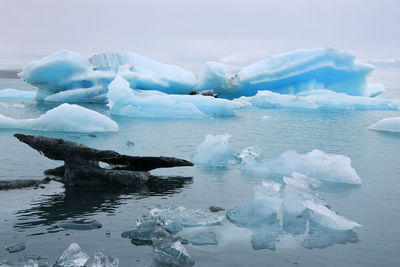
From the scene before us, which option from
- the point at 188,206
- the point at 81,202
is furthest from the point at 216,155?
the point at 81,202

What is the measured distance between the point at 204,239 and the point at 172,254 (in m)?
0.48

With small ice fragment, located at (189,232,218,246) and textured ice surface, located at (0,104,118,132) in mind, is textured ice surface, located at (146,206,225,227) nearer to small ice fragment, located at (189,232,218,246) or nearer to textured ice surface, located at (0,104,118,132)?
small ice fragment, located at (189,232,218,246)

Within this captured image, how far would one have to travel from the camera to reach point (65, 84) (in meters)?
20.3

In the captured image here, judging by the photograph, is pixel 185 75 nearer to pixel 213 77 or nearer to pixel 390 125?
pixel 213 77

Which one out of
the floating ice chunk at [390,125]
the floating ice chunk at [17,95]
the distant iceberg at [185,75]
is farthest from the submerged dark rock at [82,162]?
the floating ice chunk at [17,95]

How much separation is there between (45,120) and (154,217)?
735 cm

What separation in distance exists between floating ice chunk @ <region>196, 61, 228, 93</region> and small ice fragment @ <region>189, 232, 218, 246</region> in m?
18.0

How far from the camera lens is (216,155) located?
7.12m

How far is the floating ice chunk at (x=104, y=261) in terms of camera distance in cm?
297

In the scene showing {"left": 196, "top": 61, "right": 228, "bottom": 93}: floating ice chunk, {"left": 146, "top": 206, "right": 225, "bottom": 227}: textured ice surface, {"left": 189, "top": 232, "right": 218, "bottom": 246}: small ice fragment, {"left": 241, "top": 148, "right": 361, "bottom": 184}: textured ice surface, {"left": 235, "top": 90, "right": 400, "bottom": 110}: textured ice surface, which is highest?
{"left": 196, "top": 61, "right": 228, "bottom": 93}: floating ice chunk

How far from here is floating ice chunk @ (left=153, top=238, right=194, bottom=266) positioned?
121 inches

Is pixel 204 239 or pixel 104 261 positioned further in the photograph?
pixel 204 239

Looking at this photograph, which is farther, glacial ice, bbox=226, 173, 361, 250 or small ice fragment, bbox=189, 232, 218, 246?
glacial ice, bbox=226, 173, 361, 250

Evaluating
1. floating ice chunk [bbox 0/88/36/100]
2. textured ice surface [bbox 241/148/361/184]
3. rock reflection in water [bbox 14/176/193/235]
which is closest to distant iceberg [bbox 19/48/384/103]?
floating ice chunk [bbox 0/88/36/100]
